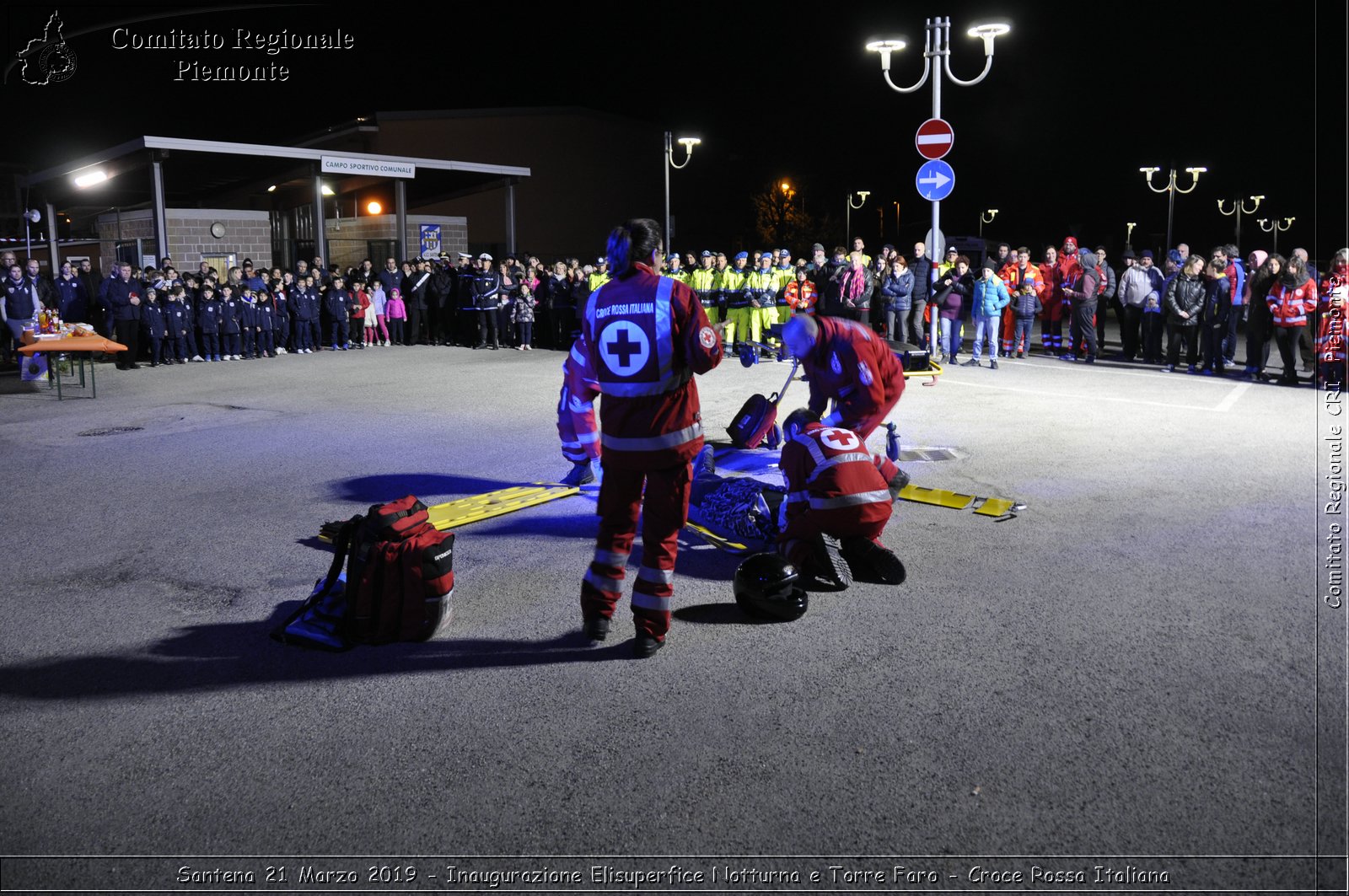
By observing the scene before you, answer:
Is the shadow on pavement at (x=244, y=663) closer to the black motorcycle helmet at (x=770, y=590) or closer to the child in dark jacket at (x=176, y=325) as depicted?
the black motorcycle helmet at (x=770, y=590)

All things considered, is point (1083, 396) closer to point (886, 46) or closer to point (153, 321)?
point (886, 46)

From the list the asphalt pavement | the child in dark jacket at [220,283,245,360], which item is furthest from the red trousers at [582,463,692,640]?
the child in dark jacket at [220,283,245,360]

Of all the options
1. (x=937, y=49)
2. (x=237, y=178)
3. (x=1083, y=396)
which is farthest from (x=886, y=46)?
(x=237, y=178)

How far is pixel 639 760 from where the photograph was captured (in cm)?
382

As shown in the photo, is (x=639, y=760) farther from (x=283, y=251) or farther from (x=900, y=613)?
(x=283, y=251)

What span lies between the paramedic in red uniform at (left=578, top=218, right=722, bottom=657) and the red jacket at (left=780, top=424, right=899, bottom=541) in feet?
4.07

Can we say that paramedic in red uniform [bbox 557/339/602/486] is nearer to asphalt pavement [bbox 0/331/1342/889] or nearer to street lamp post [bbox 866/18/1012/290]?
asphalt pavement [bbox 0/331/1342/889]

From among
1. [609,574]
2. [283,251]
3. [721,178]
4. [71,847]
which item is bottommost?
Answer: [71,847]

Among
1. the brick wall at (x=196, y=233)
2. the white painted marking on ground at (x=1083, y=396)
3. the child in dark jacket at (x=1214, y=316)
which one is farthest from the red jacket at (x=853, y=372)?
the brick wall at (x=196, y=233)

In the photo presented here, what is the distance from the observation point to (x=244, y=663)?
15.8ft

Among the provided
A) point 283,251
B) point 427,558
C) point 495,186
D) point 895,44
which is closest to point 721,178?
point 495,186

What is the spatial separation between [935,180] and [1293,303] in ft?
18.1

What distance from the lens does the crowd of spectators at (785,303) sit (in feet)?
50.4

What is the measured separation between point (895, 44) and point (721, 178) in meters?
37.1
